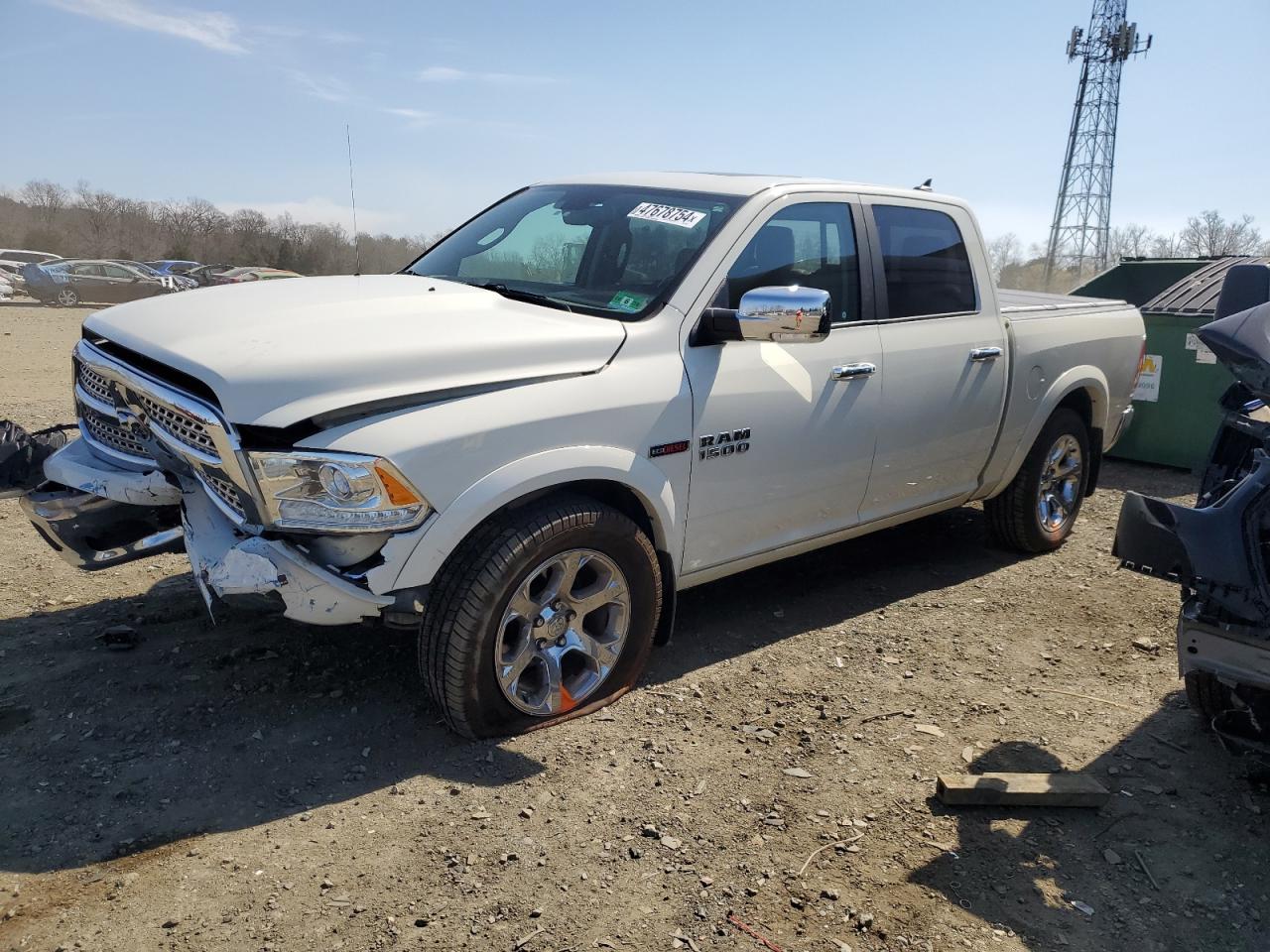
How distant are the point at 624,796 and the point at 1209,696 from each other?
7.35 ft

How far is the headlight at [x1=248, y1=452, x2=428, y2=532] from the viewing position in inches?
109

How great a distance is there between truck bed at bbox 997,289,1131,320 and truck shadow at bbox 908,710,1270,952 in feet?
8.51

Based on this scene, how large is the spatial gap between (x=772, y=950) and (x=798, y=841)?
0.50 meters

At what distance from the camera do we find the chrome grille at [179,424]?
9.59 ft

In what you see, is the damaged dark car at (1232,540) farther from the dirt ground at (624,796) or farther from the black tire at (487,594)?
the black tire at (487,594)

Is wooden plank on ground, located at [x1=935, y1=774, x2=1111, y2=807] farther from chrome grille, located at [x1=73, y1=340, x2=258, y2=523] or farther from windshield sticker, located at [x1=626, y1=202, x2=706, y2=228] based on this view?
chrome grille, located at [x1=73, y1=340, x2=258, y2=523]

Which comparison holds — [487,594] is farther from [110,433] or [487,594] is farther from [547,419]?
[110,433]

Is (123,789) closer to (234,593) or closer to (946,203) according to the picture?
(234,593)

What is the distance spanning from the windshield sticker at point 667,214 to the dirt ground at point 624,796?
6.07 ft

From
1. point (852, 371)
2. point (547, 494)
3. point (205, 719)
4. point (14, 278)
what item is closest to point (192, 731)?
point (205, 719)

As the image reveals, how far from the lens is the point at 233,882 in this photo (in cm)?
260

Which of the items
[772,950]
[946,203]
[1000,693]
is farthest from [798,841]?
[946,203]

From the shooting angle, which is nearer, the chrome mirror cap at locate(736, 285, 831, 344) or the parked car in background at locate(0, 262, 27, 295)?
the chrome mirror cap at locate(736, 285, 831, 344)

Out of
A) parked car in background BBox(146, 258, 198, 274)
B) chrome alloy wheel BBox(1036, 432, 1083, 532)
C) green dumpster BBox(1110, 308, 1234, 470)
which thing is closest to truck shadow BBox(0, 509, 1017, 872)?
chrome alloy wheel BBox(1036, 432, 1083, 532)
